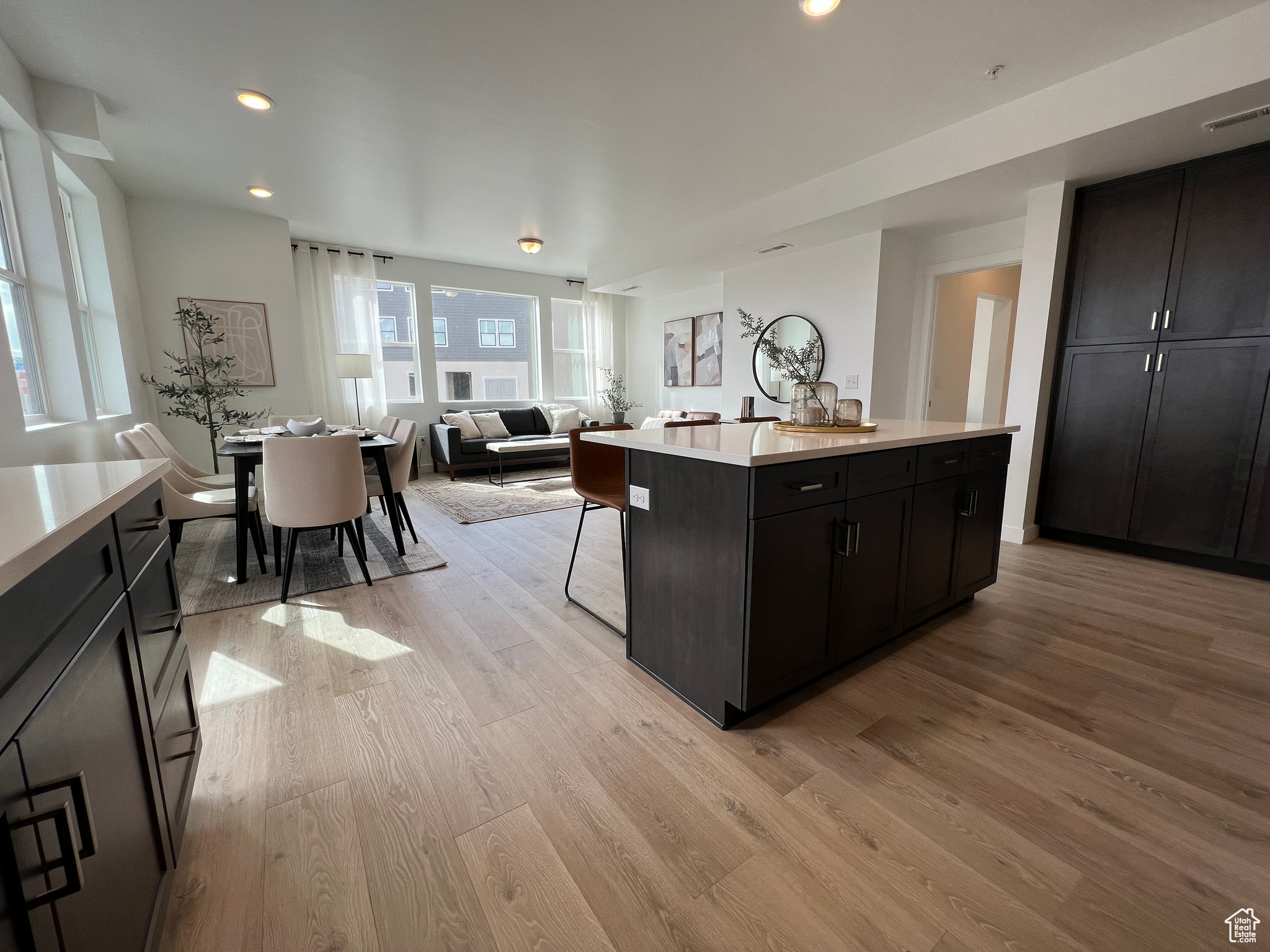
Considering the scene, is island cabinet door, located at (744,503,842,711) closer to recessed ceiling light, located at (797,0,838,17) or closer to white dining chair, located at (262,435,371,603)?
recessed ceiling light, located at (797,0,838,17)

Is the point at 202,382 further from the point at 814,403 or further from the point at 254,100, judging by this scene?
the point at 814,403

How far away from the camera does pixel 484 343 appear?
7.21 meters

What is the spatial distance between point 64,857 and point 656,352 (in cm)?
766

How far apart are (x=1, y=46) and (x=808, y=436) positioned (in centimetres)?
414

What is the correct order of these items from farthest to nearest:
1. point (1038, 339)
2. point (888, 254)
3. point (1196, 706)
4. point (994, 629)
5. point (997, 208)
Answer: point (888, 254)
point (997, 208)
point (1038, 339)
point (994, 629)
point (1196, 706)

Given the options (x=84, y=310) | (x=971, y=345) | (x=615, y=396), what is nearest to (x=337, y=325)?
(x=84, y=310)

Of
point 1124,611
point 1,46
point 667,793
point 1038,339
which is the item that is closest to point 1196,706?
point 1124,611

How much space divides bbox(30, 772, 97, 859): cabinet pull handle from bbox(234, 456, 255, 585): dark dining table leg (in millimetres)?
2583

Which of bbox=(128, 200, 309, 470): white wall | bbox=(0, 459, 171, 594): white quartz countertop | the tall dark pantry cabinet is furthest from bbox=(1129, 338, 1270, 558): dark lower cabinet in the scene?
bbox=(128, 200, 309, 470): white wall

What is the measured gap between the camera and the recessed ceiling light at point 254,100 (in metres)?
2.76

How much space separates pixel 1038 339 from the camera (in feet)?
11.1

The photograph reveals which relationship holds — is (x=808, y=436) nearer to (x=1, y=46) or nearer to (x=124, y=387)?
(x=1, y=46)

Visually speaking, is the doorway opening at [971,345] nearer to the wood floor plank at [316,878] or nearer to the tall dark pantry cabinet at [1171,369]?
the tall dark pantry cabinet at [1171,369]

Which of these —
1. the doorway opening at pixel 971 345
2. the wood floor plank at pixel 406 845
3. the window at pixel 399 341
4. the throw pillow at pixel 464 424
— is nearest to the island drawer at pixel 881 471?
the wood floor plank at pixel 406 845
